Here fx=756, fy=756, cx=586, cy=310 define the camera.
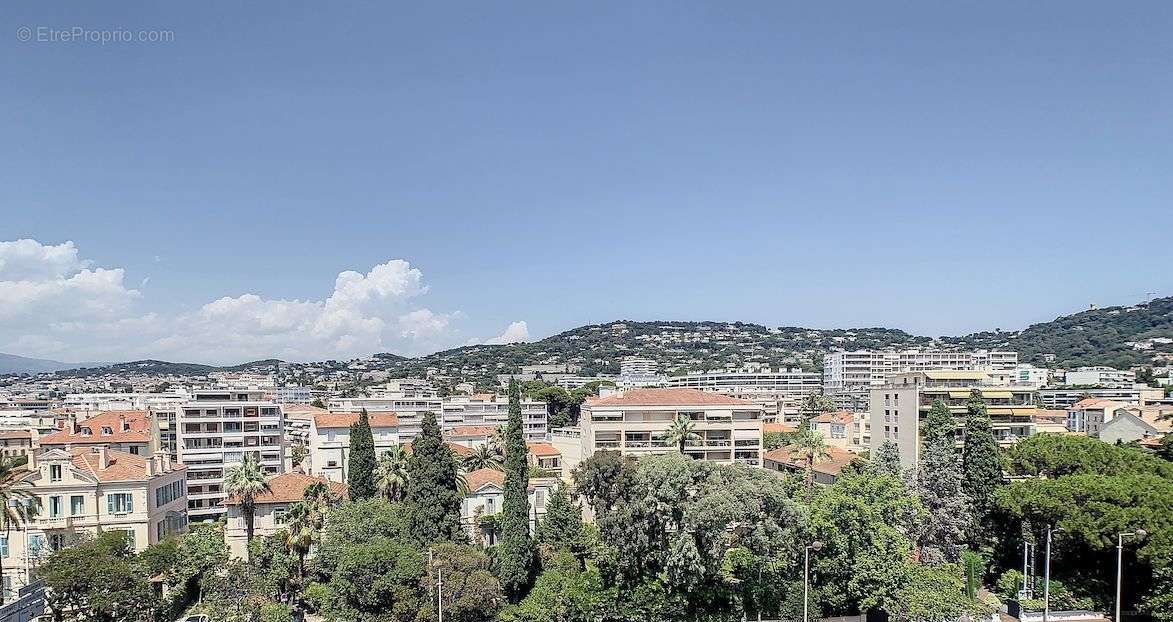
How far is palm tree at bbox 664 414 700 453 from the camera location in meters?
55.0

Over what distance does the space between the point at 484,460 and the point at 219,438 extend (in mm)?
21278

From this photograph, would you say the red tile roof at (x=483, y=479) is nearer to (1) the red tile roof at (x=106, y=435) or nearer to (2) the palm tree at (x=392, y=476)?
(2) the palm tree at (x=392, y=476)

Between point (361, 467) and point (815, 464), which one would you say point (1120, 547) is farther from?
point (361, 467)

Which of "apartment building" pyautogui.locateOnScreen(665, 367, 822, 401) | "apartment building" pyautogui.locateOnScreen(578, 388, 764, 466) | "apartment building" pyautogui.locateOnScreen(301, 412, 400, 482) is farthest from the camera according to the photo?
"apartment building" pyautogui.locateOnScreen(665, 367, 822, 401)

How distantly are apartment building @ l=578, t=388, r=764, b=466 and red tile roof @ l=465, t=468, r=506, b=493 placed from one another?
429 inches

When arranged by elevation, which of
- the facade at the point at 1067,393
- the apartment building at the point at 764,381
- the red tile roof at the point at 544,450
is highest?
the red tile roof at the point at 544,450

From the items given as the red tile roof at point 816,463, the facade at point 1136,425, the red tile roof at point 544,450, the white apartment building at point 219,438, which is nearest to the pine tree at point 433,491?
the white apartment building at point 219,438

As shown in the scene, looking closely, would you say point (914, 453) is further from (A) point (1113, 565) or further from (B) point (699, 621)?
(B) point (699, 621)

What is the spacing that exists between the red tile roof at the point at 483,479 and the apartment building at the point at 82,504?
1737cm

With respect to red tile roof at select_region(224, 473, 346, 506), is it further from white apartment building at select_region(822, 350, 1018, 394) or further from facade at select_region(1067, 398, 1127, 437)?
white apartment building at select_region(822, 350, 1018, 394)

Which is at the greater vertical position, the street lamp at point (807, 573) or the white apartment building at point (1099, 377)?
the street lamp at point (807, 573)

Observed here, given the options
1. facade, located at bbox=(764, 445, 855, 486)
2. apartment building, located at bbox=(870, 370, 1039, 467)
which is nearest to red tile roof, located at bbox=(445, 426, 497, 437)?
facade, located at bbox=(764, 445, 855, 486)

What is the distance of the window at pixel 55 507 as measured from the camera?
3681cm

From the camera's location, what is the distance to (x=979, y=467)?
41.2m
